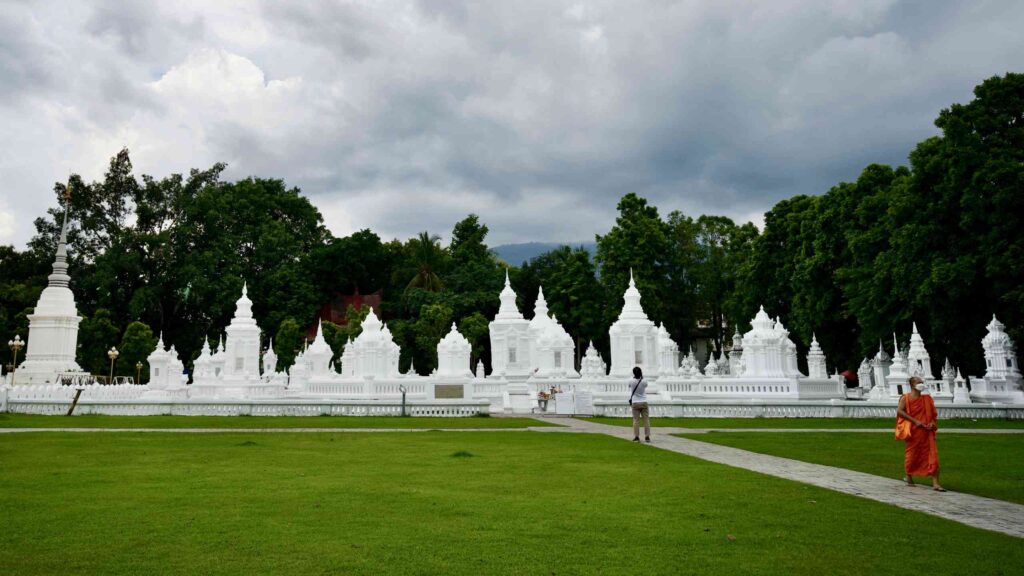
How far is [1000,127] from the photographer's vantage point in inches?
1184

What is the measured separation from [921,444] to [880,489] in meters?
1.05

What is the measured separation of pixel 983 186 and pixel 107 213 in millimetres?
61702

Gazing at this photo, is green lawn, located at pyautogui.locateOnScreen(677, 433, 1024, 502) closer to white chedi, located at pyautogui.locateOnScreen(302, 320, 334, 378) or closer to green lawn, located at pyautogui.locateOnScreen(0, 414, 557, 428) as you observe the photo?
green lawn, located at pyautogui.locateOnScreen(0, 414, 557, 428)

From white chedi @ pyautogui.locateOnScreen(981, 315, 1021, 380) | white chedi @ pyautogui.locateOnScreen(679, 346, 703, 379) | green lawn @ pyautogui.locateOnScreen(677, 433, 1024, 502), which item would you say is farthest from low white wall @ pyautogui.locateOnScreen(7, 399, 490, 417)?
white chedi @ pyautogui.locateOnScreen(981, 315, 1021, 380)

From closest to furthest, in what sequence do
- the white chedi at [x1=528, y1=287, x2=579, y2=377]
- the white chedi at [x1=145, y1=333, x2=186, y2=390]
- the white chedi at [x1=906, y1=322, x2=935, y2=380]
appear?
the white chedi at [x1=906, y1=322, x2=935, y2=380] → the white chedi at [x1=528, y1=287, x2=579, y2=377] → the white chedi at [x1=145, y1=333, x2=186, y2=390]

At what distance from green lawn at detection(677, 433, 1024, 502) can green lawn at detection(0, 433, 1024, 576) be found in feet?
8.47

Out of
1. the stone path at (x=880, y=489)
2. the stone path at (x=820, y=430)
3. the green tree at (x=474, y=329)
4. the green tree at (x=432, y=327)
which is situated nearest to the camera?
the stone path at (x=880, y=489)

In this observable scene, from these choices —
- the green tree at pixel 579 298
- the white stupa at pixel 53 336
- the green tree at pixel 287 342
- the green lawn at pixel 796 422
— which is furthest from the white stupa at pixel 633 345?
the white stupa at pixel 53 336

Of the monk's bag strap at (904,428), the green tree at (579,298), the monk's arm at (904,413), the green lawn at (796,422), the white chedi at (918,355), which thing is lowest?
the green lawn at (796,422)

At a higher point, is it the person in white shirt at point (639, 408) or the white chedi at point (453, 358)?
the white chedi at point (453, 358)

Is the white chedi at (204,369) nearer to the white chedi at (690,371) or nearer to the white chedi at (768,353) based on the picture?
the white chedi at (690,371)

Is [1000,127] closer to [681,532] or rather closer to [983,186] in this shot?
[983,186]

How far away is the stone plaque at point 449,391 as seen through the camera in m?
30.3

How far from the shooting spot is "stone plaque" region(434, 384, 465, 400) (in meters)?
30.3
